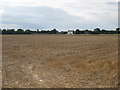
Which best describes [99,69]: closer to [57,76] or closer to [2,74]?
[57,76]

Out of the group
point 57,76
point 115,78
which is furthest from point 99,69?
point 57,76

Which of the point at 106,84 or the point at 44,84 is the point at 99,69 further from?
the point at 44,84

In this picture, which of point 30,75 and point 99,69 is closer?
point 30,75

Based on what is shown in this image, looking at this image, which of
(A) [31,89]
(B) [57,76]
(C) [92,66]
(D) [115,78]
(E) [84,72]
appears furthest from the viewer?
(C) [92,66]

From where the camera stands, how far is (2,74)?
9.06 meters

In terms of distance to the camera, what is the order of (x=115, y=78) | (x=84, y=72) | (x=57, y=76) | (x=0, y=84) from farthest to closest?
(x=84, y=72), (x=57, y=76), (x=115, y=78), (x=0, y=84)

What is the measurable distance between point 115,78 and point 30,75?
12.7ft

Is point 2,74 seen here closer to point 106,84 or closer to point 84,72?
point 84,72

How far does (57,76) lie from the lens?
8.88 metres

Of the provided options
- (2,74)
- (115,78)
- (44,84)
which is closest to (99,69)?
(115,78)

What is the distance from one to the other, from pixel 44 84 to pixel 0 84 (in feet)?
5.58

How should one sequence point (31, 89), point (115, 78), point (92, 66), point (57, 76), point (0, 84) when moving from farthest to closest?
point (92, 66) < point (57, 76) < point (115, 78) < point (0, 84) < point (31, 89)

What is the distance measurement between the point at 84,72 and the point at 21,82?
3344 millimetres

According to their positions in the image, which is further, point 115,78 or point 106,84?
point 115,78
